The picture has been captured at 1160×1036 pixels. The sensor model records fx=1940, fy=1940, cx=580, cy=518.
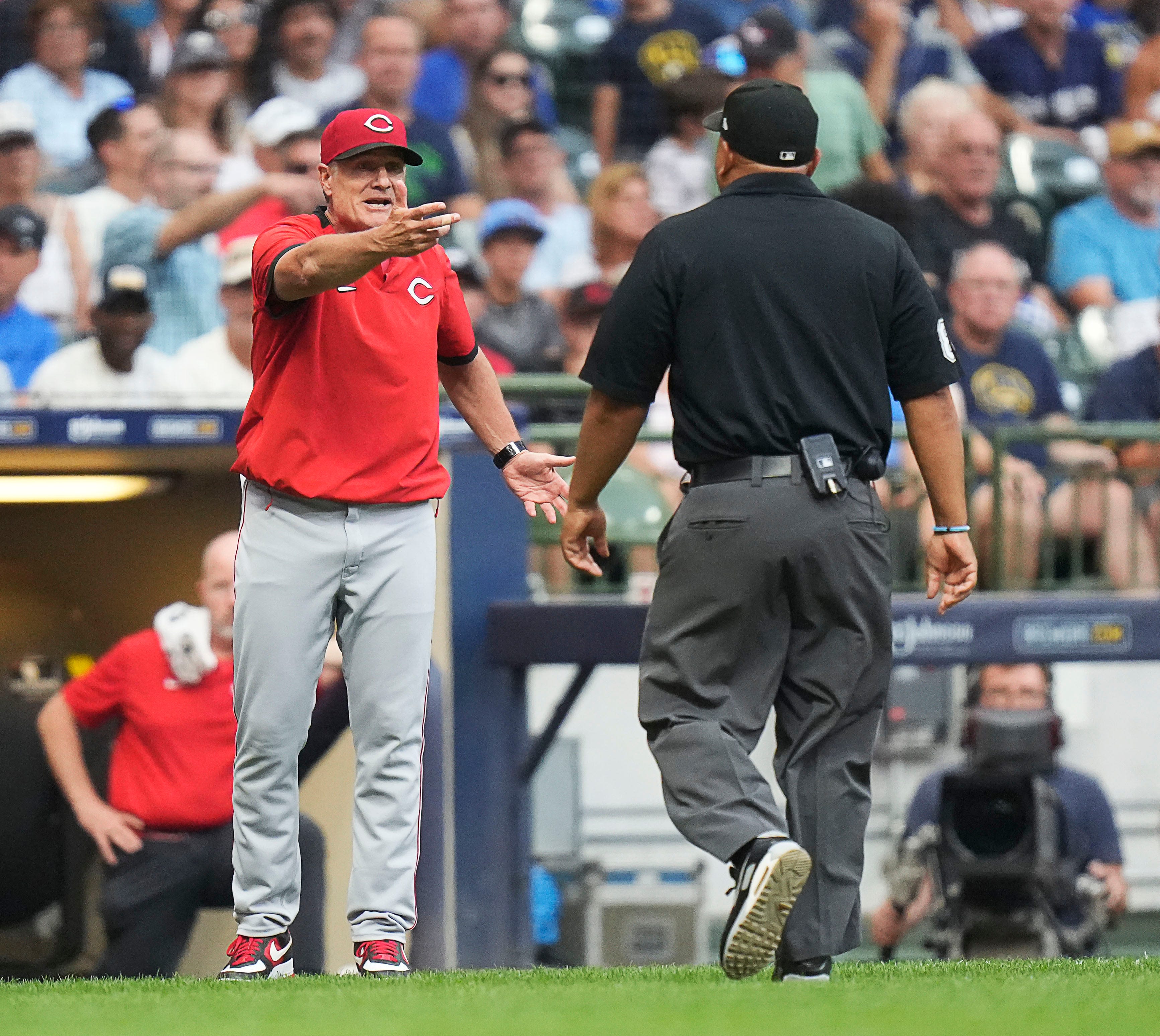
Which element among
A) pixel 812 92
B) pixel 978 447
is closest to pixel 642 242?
pixel 978 447

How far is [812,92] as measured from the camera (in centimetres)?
996

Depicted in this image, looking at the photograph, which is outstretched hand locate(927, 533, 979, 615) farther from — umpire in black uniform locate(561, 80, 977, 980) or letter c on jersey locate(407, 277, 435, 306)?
letter c on jersey locate(407, 277, 435, 306)

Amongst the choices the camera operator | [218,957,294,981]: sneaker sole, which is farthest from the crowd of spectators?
[218,957,294,981]: sneaker sole

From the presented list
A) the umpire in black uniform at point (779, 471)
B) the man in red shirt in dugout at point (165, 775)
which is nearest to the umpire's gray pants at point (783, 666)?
the umpire in black uniform at point (779, 471)

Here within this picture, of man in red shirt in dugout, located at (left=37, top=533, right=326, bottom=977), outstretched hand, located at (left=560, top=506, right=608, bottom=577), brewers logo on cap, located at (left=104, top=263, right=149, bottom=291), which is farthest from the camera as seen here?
brewers logo on cap, located at (left=104, top=263, right=149, bottom=291)

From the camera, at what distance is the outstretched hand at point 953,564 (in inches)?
146

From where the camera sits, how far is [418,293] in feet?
12.3

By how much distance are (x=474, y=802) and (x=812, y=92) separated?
5078mm

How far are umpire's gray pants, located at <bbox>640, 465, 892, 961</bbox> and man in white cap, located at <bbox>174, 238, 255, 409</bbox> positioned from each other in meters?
4.62

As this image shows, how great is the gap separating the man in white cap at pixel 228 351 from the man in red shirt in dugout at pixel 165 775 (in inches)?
79.4

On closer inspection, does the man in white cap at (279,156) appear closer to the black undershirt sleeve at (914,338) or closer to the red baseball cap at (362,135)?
the red baseball cap at (362,135)

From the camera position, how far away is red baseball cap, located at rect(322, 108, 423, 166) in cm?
356

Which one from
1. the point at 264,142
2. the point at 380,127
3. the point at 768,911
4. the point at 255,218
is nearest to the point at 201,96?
the point at 264,142

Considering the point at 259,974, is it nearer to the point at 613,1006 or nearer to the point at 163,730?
the point at 613,1006
